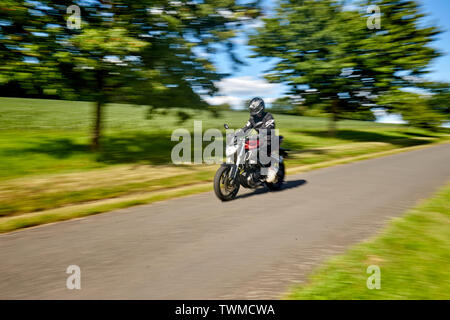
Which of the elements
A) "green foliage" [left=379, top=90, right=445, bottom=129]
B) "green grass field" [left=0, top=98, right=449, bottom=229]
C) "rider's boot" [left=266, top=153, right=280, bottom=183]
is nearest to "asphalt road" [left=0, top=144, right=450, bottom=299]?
"rider's boot" [left=266, top=153, right=280, bottom=183]

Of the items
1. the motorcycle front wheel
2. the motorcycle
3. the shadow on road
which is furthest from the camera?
the shadow on road

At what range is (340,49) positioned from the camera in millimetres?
22703

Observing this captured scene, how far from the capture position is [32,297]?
3.16 meters

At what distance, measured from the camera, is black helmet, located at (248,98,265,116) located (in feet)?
25.5

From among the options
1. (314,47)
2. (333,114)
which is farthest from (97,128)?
(333,114)

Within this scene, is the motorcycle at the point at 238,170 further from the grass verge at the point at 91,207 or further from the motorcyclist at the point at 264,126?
the grass verge at the point at 91,207

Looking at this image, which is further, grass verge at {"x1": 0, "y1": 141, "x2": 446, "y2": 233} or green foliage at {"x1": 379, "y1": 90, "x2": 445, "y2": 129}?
green foliage at {"x1": 379, "y1": 90, "x2": 445, "y2": 129}

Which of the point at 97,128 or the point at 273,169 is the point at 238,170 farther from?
the point at 97,128

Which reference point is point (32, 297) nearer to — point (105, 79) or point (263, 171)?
point (263, 171)

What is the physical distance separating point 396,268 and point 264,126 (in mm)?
4544

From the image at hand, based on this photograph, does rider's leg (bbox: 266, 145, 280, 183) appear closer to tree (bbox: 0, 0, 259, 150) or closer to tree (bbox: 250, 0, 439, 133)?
tree (bbox: 0, 0, 259, 150)

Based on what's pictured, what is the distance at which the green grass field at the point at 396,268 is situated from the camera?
10.5 ft
